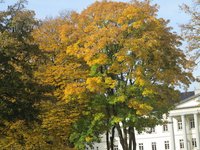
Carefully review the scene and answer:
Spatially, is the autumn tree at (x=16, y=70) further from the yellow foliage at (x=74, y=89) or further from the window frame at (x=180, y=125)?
the window frame at (x=180, y=125)

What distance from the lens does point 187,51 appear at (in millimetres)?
22594

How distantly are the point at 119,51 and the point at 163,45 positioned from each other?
3125mm

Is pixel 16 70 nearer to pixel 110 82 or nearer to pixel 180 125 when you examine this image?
pixel 110 82

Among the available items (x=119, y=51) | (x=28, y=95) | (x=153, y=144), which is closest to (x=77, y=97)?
(x=119, y=51)

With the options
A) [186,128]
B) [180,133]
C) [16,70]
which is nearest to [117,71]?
[16,70]

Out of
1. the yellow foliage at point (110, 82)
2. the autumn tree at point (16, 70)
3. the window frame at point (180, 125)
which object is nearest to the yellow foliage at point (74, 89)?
the yellow foliage at point (110, 82)

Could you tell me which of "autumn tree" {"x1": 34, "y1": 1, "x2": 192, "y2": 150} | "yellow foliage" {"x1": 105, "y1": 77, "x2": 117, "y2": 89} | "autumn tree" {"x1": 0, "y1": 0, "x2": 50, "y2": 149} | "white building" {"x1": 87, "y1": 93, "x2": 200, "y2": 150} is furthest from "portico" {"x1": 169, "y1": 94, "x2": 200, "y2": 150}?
"autumn tree" {"x1": 0, "y1": 0, "x2": 50, "y2": 149}

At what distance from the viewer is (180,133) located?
90875mm

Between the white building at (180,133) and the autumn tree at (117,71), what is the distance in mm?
54040

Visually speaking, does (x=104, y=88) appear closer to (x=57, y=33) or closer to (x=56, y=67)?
(x=56, y=67)

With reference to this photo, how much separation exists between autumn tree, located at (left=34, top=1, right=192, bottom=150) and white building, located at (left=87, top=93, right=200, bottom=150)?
54.0m

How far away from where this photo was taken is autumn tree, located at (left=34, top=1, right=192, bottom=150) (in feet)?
108

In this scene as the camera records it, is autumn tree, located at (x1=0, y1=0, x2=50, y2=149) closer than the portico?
Yes

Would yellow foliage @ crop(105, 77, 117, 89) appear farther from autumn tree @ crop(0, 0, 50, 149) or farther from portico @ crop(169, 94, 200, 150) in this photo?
portico @ crop(169, 94, 200, 150)
